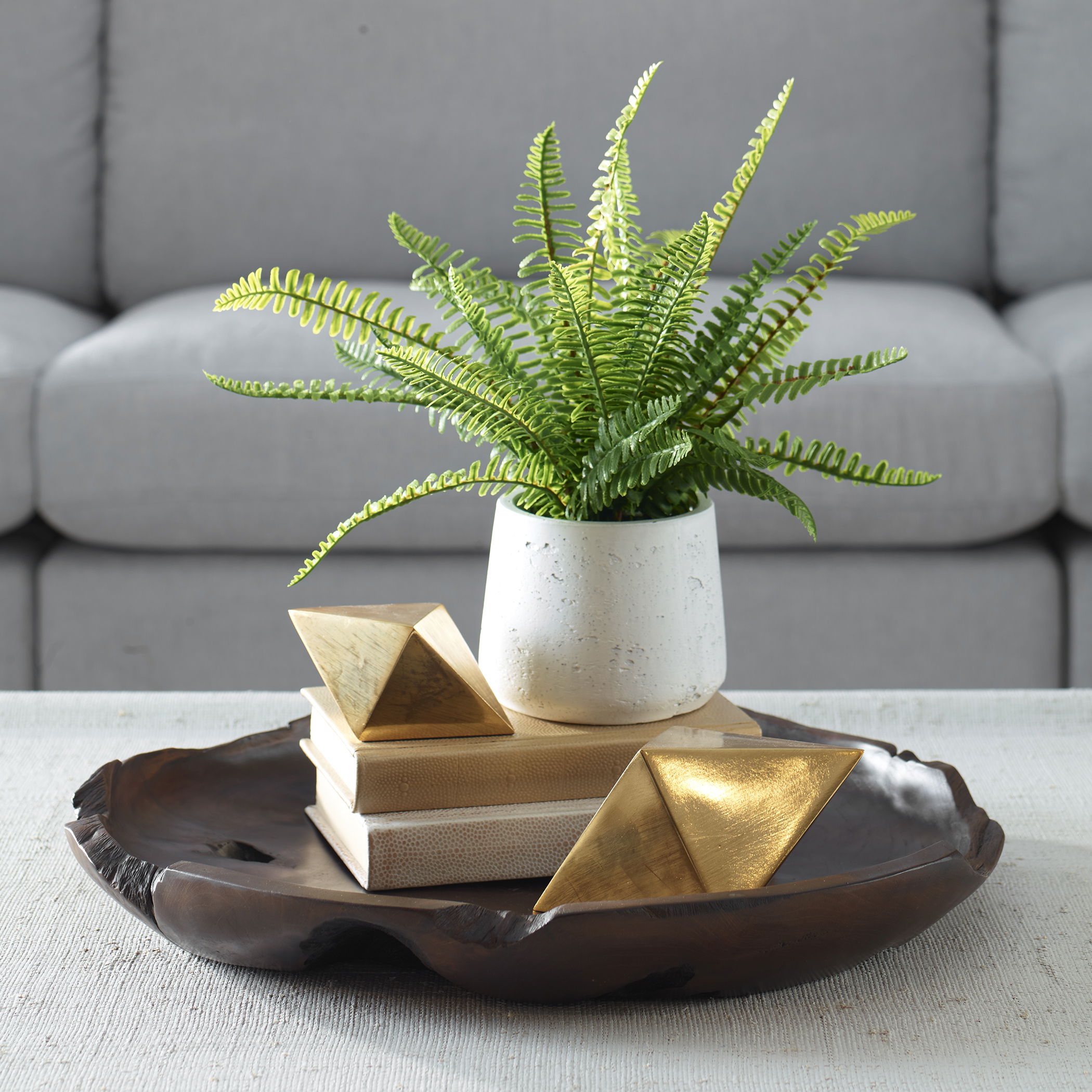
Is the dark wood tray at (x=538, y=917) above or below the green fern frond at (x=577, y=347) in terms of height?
below

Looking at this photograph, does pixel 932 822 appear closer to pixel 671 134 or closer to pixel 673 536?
pixel 673 536

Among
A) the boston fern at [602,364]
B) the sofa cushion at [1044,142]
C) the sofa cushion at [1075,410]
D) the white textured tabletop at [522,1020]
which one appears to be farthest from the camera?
the sofa cushion at [1044,142]

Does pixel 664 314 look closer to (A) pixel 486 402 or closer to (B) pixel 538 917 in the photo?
(A) pixel 486 402

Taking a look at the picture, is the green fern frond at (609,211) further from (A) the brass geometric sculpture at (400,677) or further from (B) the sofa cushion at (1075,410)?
(B) the sofa cushion at (1075,410)

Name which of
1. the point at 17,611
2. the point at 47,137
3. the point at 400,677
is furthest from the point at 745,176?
the point at 47,137

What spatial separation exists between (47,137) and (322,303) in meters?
1.45

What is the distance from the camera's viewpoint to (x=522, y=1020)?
19.0 inches

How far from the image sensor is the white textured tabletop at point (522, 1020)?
17.8 inches

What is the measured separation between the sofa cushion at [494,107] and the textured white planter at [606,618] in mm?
1257

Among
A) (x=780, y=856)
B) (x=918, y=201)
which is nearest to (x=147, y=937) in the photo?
(x=780, y=856)

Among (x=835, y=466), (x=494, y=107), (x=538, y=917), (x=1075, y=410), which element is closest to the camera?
(x=538, y=917)

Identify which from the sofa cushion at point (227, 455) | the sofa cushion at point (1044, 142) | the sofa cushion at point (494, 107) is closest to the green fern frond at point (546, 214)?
the sofa cushion at point (227, 455)

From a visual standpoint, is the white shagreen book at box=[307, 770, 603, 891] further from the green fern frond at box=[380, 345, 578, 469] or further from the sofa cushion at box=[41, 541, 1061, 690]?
the sofa cushion at box=[41, 541, 1061, 690]

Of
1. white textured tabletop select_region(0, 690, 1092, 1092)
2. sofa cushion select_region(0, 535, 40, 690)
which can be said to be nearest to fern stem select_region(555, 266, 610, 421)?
white textured tabletop select_region(0, 690, 1092, 1092)
